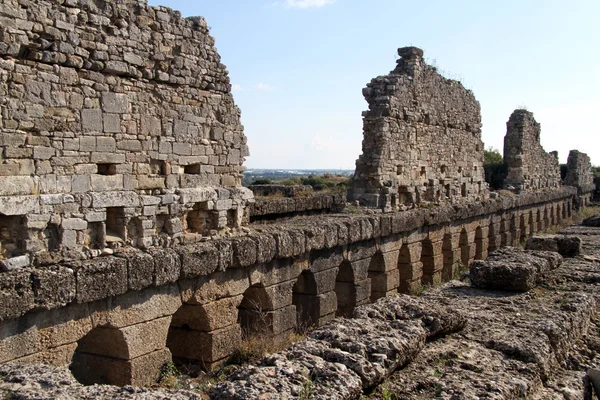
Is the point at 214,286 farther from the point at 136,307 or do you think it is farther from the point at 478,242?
the point at 478,242

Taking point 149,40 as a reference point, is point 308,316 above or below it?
below

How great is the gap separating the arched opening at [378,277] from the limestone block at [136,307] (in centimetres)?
584

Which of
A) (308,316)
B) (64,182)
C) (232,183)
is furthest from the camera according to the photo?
(308,316)

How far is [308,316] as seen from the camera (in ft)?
33.8

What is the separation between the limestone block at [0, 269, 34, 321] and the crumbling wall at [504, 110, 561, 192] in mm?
20498

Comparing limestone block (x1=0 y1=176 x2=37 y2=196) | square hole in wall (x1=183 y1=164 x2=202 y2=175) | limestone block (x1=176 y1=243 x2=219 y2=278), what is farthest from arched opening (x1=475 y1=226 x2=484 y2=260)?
limestone block (x1=0 y1=176 x2=37 y2=196)

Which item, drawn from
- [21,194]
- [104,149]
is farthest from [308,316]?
[21,194]

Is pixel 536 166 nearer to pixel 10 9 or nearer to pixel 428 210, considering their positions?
pixel 428 210

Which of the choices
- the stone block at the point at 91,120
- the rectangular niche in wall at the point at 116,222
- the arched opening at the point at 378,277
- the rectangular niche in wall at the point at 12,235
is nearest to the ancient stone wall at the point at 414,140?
the arched opening at the point at 378,277

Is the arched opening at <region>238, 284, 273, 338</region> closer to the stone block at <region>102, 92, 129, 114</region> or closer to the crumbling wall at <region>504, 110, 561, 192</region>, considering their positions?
the stone block at <region>102, 92, 129, 114</region>

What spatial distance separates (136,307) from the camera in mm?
7160

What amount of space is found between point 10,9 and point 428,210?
10.3m

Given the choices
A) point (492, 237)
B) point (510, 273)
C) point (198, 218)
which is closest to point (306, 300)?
point (198, 218)

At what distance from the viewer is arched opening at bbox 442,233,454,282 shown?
16.2m
